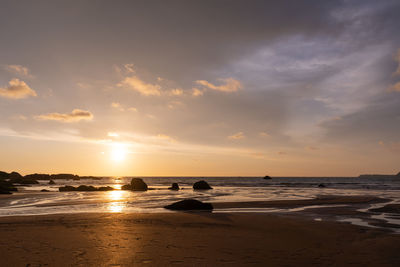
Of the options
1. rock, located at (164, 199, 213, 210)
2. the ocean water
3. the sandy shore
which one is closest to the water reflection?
the ocean water

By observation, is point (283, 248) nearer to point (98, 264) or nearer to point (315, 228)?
point (315, 228)

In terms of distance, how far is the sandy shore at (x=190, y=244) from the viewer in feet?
25.3

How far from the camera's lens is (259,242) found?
398 inches

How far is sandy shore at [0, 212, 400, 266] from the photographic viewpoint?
7.72 metres

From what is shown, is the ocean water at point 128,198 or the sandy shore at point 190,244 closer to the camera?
the sandy shore at point 190,244

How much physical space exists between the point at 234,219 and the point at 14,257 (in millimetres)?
10710

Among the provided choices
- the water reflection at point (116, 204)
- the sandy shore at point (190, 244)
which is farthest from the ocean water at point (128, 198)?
the sandy shore at point (190, 244)

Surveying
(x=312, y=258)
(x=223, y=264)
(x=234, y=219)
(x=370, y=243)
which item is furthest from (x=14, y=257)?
(x=370, y=243)

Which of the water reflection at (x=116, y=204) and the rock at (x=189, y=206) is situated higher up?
the rock at (x=189, y=206)

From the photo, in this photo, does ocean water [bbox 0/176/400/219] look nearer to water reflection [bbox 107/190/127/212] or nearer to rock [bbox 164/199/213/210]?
water reflection [bbox 107/190/127/212]

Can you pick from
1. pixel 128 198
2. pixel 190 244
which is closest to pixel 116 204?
pixel 128 198

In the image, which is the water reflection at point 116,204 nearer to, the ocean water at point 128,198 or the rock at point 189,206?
the ocean water at point 128,198

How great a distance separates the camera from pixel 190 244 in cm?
959

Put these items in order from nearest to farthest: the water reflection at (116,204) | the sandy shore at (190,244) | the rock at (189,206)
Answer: the sandy shore at (190,244)
the water reflection at (116,204)
the rock at (189,206)
